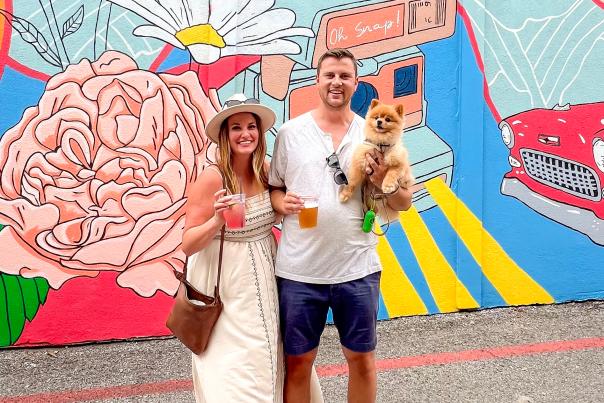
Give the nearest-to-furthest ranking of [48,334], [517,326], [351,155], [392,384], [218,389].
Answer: [218,389] < [351,155] < [392,384] < [48,334] < [517,326]

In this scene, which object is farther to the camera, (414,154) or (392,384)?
(414,154)

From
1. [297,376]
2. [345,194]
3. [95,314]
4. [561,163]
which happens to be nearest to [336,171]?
[345,194]

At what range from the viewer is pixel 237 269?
114 inches

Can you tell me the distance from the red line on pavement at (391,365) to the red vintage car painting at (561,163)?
1.18 meters

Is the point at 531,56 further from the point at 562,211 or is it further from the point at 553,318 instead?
the point at 553,318

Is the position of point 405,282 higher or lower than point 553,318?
higher

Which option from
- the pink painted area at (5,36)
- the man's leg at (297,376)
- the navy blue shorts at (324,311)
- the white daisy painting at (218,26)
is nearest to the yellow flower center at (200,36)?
the white daisy painting at (218,26)

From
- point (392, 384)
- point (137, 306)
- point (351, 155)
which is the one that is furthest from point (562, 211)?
point (137, 306)

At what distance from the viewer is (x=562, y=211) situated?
5.56m

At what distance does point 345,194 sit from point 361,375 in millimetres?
924

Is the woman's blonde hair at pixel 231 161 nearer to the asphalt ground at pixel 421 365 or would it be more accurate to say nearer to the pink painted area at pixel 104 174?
the asphalt ground at pixel 421 365

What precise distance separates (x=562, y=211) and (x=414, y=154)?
1499 millimetres

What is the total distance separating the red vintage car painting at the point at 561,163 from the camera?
17.8 ft

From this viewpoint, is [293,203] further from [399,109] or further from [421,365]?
[421,365]
